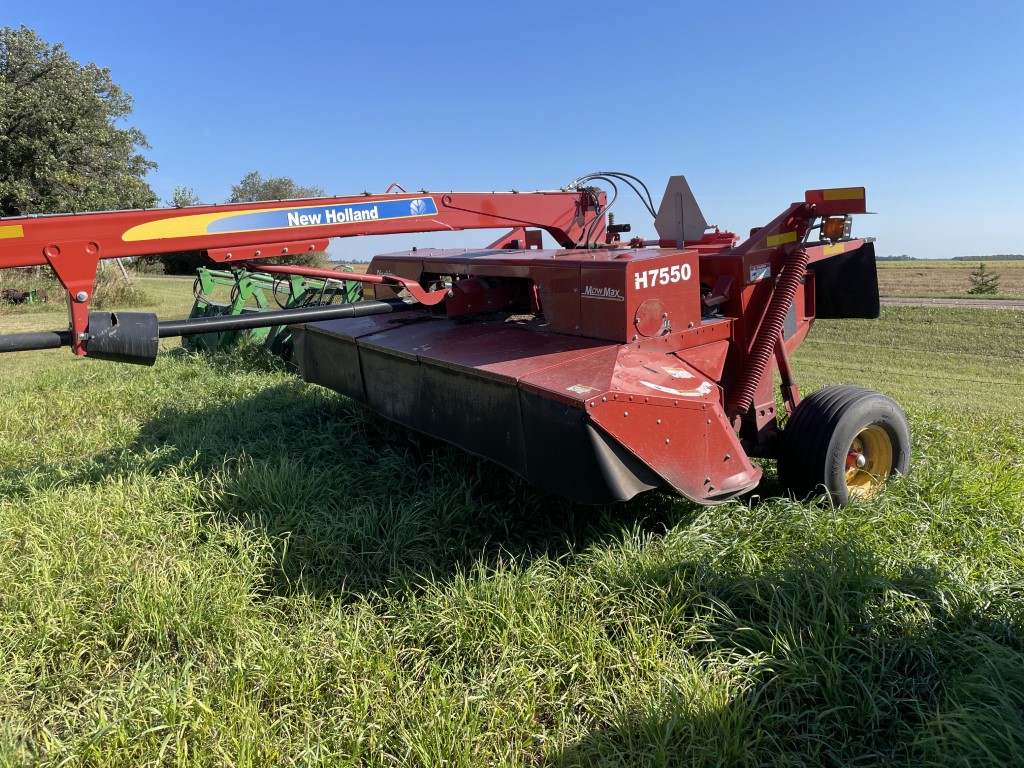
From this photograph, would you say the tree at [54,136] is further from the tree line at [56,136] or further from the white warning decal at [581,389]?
the white warning decal at [581,389]

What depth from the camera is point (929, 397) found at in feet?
30.4

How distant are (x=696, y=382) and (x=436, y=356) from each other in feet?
4.18

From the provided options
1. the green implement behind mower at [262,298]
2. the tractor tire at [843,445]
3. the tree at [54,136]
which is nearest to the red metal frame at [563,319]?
the tractor tire at [843,445]

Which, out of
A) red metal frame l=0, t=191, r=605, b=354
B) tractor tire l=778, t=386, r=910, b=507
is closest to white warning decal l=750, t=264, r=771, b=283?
tractor tire l=778, t=386, r=910, b=507

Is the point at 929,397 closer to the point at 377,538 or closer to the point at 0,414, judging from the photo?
the point at 377,538

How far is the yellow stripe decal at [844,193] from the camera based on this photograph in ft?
12.3

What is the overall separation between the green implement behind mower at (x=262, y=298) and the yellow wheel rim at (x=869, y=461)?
526cm

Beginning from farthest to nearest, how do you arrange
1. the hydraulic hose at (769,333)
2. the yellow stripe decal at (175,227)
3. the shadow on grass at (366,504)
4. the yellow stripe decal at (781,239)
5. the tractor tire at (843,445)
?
the yellow stripe decal at (781,239)
the hydraulic hose at (769,333)
the tractor tire at (843,445)
the shadow on grass at (366,504)
the yellow stripe decal at (175,227)

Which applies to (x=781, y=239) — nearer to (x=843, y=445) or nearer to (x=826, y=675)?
(x=843, y=445)

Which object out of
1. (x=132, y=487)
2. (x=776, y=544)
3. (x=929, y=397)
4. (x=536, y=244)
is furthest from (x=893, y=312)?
(x=132, y=487)

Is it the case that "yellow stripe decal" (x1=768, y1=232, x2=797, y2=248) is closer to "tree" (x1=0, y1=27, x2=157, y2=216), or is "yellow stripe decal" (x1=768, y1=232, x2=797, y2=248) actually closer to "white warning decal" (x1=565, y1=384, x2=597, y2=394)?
"white warning decal" (x1=565, y1=384, x2=597, y2=394)

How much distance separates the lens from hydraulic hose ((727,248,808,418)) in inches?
151

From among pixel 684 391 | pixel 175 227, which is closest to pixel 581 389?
pixel 684 391

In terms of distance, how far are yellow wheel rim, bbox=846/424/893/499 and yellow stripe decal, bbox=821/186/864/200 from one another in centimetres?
123
